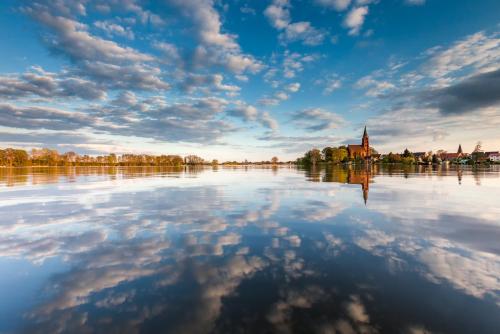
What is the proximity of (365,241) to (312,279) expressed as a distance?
153 inches

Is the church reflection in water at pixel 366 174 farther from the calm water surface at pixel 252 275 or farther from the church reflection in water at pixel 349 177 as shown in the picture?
the calm water surface at pixel 252 275

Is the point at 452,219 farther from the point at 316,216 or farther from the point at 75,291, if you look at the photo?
the point at 75,291

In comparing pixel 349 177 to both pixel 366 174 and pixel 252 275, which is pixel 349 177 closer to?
pixel 366 174

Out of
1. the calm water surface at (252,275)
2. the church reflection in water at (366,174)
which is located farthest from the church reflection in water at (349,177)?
the calm water surface at (252,275)

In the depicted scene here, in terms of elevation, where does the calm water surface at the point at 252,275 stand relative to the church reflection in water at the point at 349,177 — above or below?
below

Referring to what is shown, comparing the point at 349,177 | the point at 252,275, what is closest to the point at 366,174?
the point at 349,177

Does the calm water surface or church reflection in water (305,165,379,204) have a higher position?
church reflection in water (305,165,379,204)

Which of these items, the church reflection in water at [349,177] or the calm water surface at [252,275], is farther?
the church reflection in water at [349,177]

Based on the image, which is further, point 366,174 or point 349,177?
point 366,174

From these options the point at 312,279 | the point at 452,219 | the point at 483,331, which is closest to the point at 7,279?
the point at 312,279

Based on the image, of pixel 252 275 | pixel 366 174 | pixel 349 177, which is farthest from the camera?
pixel 366 174

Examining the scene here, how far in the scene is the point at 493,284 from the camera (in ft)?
19.5

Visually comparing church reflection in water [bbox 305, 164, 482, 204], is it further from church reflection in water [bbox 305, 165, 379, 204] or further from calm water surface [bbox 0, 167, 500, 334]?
calm water surface [bbox 0, 167, 500, 334]

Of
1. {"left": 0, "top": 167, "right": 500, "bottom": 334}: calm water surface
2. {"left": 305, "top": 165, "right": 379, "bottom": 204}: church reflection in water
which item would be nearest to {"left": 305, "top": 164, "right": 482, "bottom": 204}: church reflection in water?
{"left": 305, "top": 165, "right": 379, "bottom": 204}: church reflection in water
